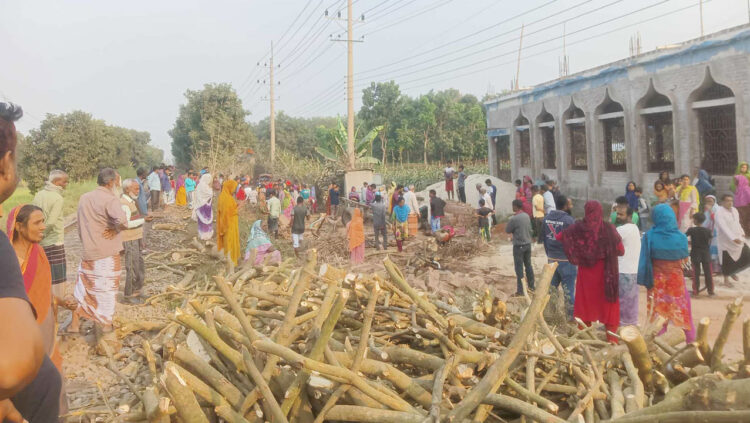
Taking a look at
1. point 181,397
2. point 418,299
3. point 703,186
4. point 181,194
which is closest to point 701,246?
point 703,186

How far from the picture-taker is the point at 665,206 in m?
5.77

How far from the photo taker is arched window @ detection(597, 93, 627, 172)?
1653cm

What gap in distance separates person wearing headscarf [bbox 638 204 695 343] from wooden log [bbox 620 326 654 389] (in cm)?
305

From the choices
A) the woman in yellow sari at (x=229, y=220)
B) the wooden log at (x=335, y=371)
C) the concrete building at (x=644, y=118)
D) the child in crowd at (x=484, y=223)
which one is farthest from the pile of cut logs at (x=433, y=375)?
the concrete building at (x=644, y=118)

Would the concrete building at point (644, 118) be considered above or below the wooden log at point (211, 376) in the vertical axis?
above

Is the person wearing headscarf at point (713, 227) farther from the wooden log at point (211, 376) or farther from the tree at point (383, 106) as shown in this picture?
the tree at point (383, 106)

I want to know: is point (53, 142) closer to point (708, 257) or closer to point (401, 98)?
point (401, 98)

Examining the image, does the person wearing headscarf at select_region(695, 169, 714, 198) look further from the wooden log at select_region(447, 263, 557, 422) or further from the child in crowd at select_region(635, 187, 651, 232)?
the wooden log at select_region(447, 263, 557, 422)

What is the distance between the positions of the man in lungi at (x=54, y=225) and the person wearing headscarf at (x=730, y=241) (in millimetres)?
8586

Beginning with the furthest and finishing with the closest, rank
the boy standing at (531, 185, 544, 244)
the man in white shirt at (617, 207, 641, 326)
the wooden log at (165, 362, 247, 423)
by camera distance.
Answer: the boy standing at (531, 185, 544, 244) < the man in white shirt at (617, 207, 641, 326) < the wooden log at (165, 362, 247, 423)

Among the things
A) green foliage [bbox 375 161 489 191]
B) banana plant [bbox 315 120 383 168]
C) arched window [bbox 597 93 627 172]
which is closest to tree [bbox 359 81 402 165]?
green foliage [bbox 375 161 489 191]

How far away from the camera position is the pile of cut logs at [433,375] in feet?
7.98

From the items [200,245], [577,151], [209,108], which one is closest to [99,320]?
[200,245]

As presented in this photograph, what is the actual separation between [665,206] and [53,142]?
3251 cm
